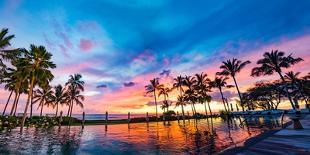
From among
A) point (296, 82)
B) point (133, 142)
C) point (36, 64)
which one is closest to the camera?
point (133, 142)

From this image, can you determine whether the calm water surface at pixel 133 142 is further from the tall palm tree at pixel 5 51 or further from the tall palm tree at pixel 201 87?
the tall palm tree at pixel 201 87

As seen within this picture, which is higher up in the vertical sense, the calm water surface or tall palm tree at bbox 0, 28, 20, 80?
tall palm tree at bbox 0, 28, 20, 80

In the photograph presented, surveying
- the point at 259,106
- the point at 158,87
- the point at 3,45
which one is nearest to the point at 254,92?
the point at 259,106

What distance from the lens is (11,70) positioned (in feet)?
129

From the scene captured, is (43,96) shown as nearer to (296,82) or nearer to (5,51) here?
(5,51)

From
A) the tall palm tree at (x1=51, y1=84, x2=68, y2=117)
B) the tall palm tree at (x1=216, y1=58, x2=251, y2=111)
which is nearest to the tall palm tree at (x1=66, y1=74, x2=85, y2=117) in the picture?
the tall palm tree at (x1=51, y1=84, x2=68, y2=117)

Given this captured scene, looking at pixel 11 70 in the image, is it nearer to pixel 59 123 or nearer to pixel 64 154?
pixel 59 123

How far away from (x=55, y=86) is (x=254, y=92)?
59.2 meters

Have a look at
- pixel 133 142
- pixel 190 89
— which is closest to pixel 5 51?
pixel 133 142

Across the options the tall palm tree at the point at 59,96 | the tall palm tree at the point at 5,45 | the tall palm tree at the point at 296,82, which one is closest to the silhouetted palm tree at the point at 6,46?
the tall palm tree at the point at 5,45

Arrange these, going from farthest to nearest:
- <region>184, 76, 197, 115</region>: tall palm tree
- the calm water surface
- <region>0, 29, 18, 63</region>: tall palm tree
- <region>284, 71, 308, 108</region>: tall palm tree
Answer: <region>184, 76, 197, 115</region>: tall palm tree, <region>284, 71, 308, 108</region>: tall palm tree, <region>0, 29, 18, 63</region>: tall palm tree, the calm water surface

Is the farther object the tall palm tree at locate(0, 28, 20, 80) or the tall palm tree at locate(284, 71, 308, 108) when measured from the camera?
the tall palm tree at locate(284, 71, 308, 108)

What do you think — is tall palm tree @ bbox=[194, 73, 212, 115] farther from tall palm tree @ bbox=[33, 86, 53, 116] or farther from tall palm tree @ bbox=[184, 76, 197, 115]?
tall palm tree @ bbox=[33, 86, 53, 116]

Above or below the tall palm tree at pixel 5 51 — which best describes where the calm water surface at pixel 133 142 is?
below
